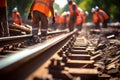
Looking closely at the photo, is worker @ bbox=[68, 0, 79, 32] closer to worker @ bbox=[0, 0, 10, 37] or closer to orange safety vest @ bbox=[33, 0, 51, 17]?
orange safety vest @ bbox=[33, 0, 51, 17]

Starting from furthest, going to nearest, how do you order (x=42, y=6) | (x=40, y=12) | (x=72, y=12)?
1. (x=72, y=12)
2. (x=40, y=12)
3. (x=42, y=6)

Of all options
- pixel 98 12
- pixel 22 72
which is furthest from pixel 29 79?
pixel 98 12

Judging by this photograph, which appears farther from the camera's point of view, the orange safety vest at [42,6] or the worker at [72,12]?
the worker at [72,12]

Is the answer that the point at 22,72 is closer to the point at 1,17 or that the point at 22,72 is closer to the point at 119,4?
the point at 1,17

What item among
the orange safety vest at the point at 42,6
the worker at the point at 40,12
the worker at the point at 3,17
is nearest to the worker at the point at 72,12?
the worker at the point at 40,12

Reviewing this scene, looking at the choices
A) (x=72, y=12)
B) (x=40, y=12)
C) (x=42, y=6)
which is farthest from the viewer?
(x=72, y=12)

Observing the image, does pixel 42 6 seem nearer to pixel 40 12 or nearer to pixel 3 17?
pixel 40 12

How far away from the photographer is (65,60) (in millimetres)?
3332

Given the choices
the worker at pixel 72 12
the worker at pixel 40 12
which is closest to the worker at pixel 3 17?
the worker at pixel 40 12

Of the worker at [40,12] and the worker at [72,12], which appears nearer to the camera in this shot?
the worker at [40,12]

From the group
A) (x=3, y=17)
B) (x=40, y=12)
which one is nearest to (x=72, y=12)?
(x=40, y=12)

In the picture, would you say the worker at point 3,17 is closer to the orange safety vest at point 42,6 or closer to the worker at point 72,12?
the orange safety vest at point 42,6

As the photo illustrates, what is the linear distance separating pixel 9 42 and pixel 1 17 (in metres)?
1.77

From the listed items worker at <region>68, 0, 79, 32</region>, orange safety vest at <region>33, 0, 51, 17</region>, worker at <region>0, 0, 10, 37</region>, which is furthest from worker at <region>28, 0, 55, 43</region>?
worker at <region>68, 0, 79, 32</region>
